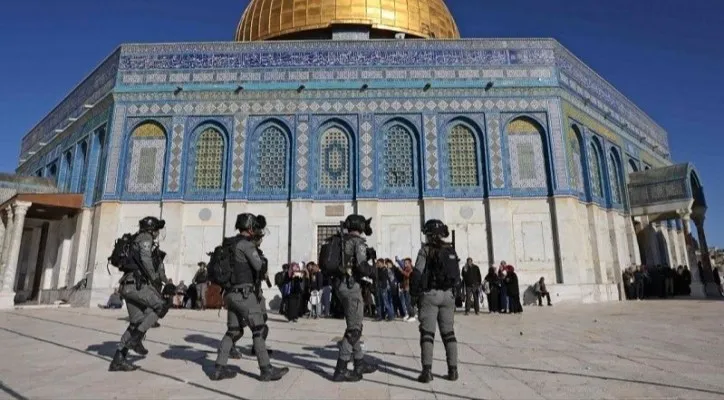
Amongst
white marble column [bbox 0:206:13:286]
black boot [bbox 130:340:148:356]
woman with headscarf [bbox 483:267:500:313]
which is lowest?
black boot [bbox 130:340:148:356]

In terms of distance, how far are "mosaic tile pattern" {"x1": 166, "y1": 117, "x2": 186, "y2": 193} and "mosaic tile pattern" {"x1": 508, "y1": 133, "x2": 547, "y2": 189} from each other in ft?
38.3

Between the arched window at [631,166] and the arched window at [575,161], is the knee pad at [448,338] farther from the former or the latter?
the arched window at [631,166]

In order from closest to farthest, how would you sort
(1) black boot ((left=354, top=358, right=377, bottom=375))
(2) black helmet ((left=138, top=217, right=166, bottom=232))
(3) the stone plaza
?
(3) the stone plaza
(1) black boot ((left=354, top=358, right=377, bottom=375))
(2) black helmet ((left=138, top=217, right=166, bottom=232))

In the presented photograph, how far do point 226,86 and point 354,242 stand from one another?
14.2m

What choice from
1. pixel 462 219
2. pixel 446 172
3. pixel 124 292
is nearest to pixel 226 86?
pixel 446 172

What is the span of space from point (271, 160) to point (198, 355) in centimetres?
1171

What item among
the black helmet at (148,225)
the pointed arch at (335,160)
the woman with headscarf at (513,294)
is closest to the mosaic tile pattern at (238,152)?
the pointed arch at (335,160)

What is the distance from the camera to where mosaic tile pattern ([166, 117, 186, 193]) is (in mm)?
16455

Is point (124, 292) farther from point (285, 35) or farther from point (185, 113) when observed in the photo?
point (285, 35)

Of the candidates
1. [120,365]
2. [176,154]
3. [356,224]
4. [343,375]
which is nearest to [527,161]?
[176,154]

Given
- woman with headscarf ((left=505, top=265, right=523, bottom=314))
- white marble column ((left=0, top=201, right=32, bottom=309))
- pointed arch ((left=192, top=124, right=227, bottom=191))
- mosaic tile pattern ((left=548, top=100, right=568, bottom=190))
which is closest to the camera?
woman with headscarf ((left=505, top=265, right=523, bottom=314))

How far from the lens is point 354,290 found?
4703 millimetres

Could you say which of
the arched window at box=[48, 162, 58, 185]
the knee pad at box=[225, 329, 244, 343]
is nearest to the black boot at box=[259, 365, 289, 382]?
the knee pad at box=[225, 329, 244, 343]

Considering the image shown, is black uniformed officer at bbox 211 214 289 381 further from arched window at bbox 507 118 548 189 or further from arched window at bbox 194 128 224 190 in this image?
arched window at bbox 507 118 548 189
